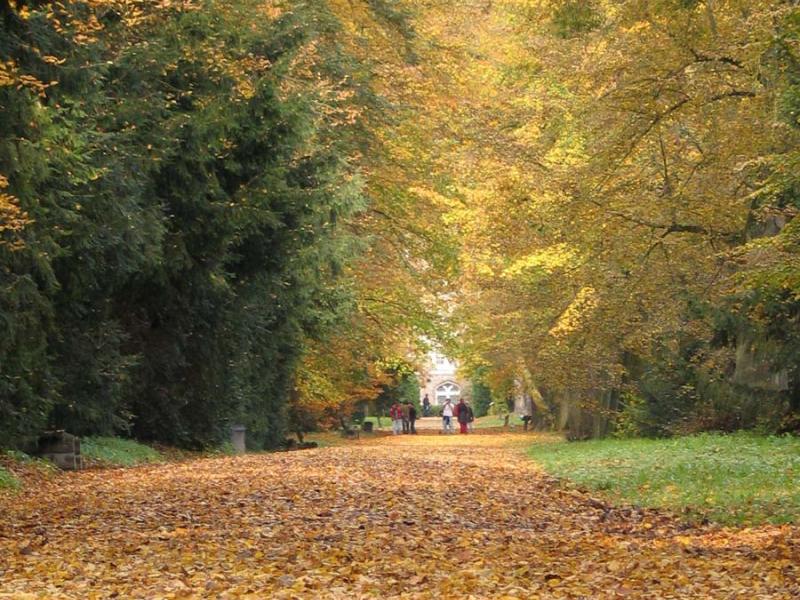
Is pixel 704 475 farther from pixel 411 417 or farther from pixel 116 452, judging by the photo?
pixel 411 417

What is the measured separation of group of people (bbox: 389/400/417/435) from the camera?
185 ft

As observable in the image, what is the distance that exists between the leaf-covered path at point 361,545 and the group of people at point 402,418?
125 ft

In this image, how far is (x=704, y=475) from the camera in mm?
16906

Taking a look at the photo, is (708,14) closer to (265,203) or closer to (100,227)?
(265,203)

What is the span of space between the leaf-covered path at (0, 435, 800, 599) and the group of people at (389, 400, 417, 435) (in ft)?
125

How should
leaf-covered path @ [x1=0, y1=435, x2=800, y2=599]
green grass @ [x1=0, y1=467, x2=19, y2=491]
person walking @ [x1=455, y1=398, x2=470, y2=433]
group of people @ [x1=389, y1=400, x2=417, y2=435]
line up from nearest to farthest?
leaf-covered path @ [x1=0, y1=435, x2=800, y2=599] < green grass @ [x1=0, y1=467, x2=19, y2=491] < group of people @ [x1=389, y1=400, x2=417, y2=435] < person walking @ [x1=455, y1=398, x2=470, y2=433]

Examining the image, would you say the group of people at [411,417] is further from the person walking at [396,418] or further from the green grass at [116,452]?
the green grass at [116,452]

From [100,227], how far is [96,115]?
65.5 inches

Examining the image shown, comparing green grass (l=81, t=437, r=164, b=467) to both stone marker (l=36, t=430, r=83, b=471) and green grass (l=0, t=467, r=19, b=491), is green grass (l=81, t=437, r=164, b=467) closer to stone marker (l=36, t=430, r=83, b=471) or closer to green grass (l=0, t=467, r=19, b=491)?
stone marker (l=36, t=430, r=83, b=471)

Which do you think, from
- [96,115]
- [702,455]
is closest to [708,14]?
[702,455]

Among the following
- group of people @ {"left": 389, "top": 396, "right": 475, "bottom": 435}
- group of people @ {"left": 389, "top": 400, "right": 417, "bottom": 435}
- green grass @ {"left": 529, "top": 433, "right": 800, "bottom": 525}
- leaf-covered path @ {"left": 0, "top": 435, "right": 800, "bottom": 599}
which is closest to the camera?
leaf-covered path @ {"left": 0, "top": 435, "right": 800, "bottom": 599}

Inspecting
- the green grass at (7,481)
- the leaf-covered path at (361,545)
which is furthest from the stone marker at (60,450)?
the green grass at (7,481)

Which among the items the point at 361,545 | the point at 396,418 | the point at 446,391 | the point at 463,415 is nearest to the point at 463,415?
the point at 463,415

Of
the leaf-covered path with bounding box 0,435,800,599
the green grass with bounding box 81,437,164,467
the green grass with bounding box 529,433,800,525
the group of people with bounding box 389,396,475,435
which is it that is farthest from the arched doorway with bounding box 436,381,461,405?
the leaf-covered path with bounding box 0,435,800,599
